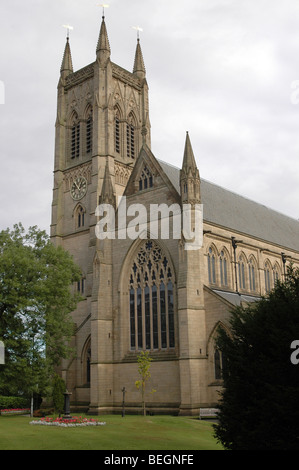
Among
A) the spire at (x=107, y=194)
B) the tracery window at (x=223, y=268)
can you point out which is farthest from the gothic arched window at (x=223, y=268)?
the spire at (x=107, y=194)

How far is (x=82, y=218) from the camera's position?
173ft

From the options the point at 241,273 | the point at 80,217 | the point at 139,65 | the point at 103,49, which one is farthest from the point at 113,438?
the point at 139,65

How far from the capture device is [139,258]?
137 feet

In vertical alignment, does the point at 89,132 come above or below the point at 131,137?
below

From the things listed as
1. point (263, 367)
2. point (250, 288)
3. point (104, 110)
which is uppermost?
point (104, 110)

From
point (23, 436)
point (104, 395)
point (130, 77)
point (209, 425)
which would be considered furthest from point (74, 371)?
point (130, 77)

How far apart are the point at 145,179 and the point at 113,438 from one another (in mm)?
25530

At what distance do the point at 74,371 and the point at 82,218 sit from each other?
15.5m

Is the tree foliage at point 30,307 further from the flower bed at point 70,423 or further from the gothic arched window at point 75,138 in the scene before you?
the gothic arched window at point 75,138

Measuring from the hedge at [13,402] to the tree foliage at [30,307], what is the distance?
12.5m

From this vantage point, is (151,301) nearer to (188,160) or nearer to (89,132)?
(188,160)

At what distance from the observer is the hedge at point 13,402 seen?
4849 cm

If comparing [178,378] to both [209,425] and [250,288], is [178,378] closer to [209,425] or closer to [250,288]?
[209,425]

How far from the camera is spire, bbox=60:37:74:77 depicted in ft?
200
